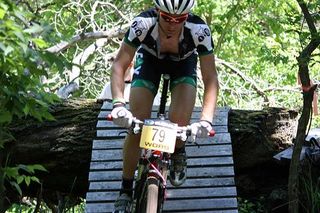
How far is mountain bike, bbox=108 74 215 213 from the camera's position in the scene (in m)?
3.62

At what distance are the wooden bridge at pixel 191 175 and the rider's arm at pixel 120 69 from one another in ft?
4.51

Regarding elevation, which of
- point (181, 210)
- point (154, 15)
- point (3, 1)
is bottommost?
point (181, 210)

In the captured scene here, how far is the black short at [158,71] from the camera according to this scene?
4.49 meters

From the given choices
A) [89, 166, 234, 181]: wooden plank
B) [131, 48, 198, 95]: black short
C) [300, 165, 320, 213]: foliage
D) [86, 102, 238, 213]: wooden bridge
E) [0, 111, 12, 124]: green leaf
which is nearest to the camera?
[0, 111, 12, 124]: green leaf

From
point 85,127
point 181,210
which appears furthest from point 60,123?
point 181,210

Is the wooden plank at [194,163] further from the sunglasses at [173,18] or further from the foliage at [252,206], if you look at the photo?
the sunglasses at [173,18]

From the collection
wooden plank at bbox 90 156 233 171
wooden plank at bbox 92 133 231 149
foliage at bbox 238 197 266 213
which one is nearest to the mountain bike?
wooden plank at bbox 90 156 233 171

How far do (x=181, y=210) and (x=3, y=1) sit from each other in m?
2.64

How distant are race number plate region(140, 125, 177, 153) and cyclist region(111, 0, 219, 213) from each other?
1.32ft

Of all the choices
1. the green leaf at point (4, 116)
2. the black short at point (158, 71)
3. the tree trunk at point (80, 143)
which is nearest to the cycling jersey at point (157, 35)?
the black short at point (158, 71)

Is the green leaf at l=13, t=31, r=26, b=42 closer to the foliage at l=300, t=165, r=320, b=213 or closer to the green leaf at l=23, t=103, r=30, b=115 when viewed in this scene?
the green leaf at l=23, t=103, r=30, b=115

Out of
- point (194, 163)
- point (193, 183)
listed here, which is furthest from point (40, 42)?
point (194, 163)

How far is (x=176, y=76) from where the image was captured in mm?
4535

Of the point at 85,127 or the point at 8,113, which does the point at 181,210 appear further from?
the point at 8,113
